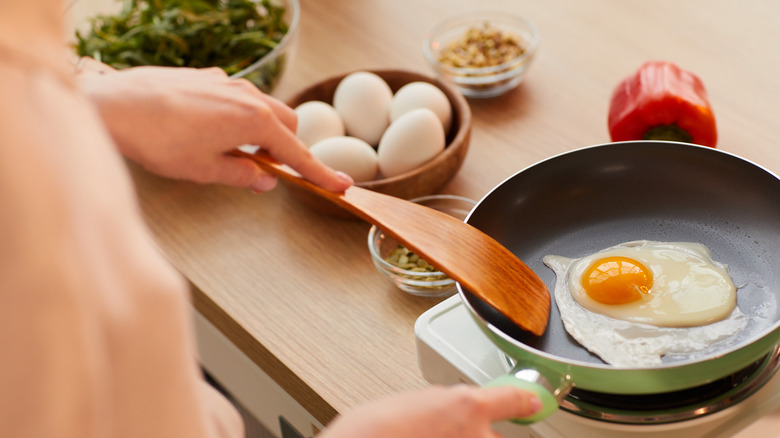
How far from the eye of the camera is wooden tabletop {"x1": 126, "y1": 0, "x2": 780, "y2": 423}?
94 centimetres

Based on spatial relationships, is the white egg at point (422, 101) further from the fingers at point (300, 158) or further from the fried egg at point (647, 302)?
the fried egg at point (647, 302)

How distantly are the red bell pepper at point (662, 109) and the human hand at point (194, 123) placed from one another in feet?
1.37

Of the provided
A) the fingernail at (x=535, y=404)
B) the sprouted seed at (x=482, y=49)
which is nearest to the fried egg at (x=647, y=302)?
the fingernail at (x=535, y=404)

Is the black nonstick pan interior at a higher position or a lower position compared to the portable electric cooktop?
higher

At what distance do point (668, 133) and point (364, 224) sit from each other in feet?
1.44

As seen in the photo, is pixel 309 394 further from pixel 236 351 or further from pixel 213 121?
pixel 213 121

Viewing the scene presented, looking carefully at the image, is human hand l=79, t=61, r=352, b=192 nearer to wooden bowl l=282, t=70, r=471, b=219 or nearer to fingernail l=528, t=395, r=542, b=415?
wooden bowl l=282, t=70, r=471, b=219

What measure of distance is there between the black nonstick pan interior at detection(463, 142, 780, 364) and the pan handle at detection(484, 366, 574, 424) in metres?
0.11

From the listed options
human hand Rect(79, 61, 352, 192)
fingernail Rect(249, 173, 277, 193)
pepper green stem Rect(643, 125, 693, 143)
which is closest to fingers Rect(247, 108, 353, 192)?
→ human hand Rect(79, 61, 352, 192)

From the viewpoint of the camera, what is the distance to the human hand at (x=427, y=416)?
0.52 metres

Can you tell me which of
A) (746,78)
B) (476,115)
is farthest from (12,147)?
(746,78)

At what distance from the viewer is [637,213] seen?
882 mm

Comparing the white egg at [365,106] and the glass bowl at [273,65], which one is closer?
the white egg at [365,106]

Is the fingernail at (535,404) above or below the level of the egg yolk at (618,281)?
above
